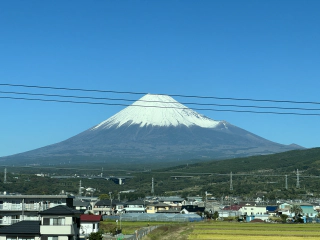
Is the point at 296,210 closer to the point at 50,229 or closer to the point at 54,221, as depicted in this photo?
the point at 54,221

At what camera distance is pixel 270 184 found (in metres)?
114

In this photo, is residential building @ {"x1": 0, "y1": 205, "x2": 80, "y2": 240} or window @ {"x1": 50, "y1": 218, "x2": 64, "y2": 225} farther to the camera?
window @ {"x1": 50, "y1": 218, "x2": 64, "y2": 225}

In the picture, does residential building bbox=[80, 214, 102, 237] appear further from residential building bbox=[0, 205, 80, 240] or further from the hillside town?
residential building bbox=[0, 205, 80, 240]

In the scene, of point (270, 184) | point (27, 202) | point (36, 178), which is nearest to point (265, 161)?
point (270, 184)

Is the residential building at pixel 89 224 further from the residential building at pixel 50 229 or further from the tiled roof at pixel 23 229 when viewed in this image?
the residential building at pixel 50 229

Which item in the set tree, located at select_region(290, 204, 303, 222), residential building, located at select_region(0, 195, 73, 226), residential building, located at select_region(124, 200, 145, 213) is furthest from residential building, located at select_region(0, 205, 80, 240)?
residential building, located at select_region(124, 200, 145, 213)

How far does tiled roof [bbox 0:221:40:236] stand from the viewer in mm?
26547

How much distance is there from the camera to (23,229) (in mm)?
27016

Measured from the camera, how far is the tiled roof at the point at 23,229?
26.5m

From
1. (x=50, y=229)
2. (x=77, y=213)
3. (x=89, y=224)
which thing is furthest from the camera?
(x=89, y=224)

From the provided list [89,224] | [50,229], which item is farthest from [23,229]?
[89,224]

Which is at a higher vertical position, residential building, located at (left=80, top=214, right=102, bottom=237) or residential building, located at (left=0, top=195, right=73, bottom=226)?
residential building, located at (left=0, top=195, right=73, bottom=226)

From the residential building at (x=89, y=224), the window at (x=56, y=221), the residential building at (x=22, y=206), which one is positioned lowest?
the residential building at (x=89, y=224)

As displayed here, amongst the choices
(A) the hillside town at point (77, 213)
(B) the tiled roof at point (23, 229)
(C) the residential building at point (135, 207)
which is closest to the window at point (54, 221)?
(A) the hillside town at point (77, 213)
